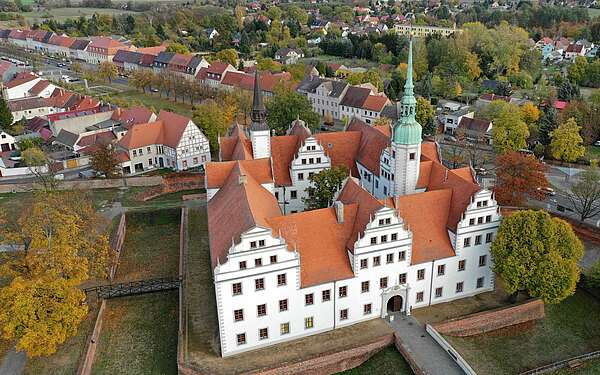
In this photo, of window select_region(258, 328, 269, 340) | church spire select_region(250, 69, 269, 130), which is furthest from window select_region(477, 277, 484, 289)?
church spire select_region(250, 69, 269, 130)

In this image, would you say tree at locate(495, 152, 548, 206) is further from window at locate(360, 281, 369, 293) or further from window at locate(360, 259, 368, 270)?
window at locate(360, 259, 368, 270)

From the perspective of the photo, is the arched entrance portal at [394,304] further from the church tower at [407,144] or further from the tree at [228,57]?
the tree at [228,57]

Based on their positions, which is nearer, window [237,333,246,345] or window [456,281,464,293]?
window [237,333,246,345]

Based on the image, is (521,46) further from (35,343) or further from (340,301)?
(35,343)

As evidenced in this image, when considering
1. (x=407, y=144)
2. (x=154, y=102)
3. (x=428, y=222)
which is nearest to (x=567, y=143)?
(x=407, y=144)

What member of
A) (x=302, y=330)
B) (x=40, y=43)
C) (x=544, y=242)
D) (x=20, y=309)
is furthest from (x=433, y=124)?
(x=40, y=43)
